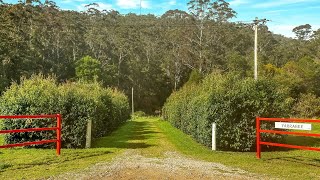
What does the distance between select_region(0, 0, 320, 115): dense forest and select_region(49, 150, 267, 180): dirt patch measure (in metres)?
38.3

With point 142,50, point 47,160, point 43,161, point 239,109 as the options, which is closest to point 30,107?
point 47,160

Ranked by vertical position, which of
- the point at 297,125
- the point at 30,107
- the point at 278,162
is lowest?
the point at 278,162

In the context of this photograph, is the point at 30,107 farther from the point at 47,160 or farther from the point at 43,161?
the point at 43,161

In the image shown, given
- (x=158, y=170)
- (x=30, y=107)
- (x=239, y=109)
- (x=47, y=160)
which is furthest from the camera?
(x=239, y=109)

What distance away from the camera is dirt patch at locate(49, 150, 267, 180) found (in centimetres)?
873

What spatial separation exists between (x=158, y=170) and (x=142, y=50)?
7429 centimetres

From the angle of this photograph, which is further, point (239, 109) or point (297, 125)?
point (239, 109)

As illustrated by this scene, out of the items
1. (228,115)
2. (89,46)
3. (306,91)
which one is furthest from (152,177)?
(89,46)

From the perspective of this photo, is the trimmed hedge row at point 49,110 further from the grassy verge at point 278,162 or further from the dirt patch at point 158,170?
the grassy verge at point 278,162

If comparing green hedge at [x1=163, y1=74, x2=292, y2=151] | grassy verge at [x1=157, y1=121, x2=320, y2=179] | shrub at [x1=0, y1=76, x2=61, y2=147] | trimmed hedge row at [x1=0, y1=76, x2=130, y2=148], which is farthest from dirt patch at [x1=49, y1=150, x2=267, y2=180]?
shrub at [x1=0, y1=76, x2=61, y2=147]

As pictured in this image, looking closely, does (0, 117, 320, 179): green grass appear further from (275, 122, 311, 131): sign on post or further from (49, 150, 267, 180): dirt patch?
(275, 122, 311, 131): sign on post

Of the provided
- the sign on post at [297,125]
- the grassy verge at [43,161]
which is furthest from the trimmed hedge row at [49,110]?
the sign on post at [297,125]

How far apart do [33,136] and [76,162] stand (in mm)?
4478

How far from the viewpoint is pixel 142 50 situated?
272ft
